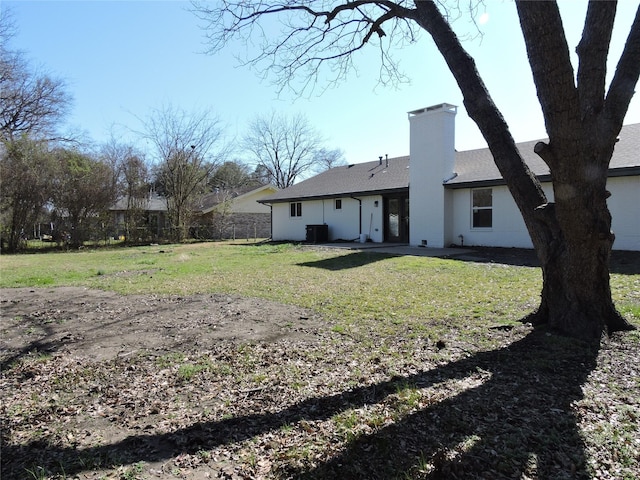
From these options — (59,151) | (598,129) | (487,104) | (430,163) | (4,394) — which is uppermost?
(59,151)

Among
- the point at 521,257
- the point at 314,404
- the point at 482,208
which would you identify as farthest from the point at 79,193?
the point at 314,404

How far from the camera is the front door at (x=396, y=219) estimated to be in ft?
57.0

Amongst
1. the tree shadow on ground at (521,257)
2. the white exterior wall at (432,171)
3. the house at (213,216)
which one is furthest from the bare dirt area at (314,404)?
the house at (213,216)

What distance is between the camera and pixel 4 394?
341 cm

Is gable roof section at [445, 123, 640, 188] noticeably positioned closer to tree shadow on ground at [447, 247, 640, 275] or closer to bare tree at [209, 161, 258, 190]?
tree shadow on ground at [447, 247, 640, 275]

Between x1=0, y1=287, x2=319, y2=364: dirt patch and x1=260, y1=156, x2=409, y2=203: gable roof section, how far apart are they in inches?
460

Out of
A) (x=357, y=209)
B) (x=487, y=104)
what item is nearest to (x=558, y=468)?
(x=487, y=104)

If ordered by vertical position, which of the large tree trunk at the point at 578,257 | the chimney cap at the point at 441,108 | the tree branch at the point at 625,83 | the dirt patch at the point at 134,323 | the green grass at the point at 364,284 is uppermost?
the chimney cap at the point at 441,108

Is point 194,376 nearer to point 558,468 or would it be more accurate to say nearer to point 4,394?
point 4,394

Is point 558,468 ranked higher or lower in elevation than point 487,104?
lower

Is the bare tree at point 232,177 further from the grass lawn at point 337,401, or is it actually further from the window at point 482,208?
the grass lawn at point 337,401

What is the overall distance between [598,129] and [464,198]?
11265 mm

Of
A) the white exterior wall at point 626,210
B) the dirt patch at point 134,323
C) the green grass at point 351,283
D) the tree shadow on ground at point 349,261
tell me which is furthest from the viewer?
the tree shadow on ground at point 349,261

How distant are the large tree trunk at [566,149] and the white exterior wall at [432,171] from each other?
10431 millimetres
